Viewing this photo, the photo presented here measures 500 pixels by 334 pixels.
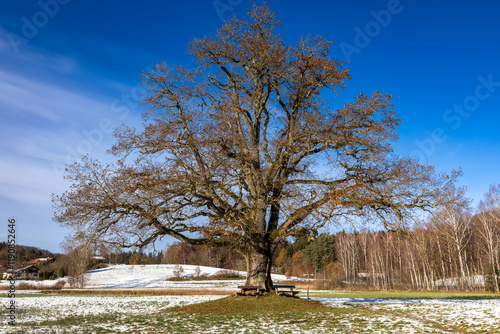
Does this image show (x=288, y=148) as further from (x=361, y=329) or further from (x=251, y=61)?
(x=361, y=329)

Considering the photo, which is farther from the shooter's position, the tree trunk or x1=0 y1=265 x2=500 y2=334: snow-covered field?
the tree trunk

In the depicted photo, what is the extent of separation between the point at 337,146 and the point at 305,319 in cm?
849

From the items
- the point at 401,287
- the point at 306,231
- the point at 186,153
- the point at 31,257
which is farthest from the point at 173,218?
the point at 31,257

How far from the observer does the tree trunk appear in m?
18.0

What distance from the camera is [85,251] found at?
53.1ft

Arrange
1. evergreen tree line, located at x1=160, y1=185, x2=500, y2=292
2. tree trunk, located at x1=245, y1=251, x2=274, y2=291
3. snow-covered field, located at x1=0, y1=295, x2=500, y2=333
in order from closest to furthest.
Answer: snow-covered field, located at x1=0, y1=295, x2=500, y2=333
tree trunk, located at x1=245, y1=251, x2=274, y2=291
evergreen tree line, located at x1=160, y1=185, x2=500, y2=292

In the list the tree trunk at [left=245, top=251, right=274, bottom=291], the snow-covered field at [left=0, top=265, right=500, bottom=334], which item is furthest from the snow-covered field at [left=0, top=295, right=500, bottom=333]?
the tree trunk at [left=245, top=251, right=274, bottom=291]

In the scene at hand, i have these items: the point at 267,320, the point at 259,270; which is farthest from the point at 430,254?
the point at 267,320

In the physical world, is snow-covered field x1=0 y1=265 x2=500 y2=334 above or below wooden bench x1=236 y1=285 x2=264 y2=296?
below

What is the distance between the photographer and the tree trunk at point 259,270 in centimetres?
1800

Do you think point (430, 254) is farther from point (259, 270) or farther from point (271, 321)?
point (271, 321)

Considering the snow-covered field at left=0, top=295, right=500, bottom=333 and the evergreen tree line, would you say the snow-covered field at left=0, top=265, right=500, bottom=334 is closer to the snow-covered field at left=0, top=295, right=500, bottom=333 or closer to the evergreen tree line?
the snow-covered field at left=0, top=295, right=500, bottom=333

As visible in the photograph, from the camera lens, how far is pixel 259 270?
59.4 ft

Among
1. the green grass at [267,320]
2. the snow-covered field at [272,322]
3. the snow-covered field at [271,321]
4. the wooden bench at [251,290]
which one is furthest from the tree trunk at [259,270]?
the snow-covered field at [272,322]
